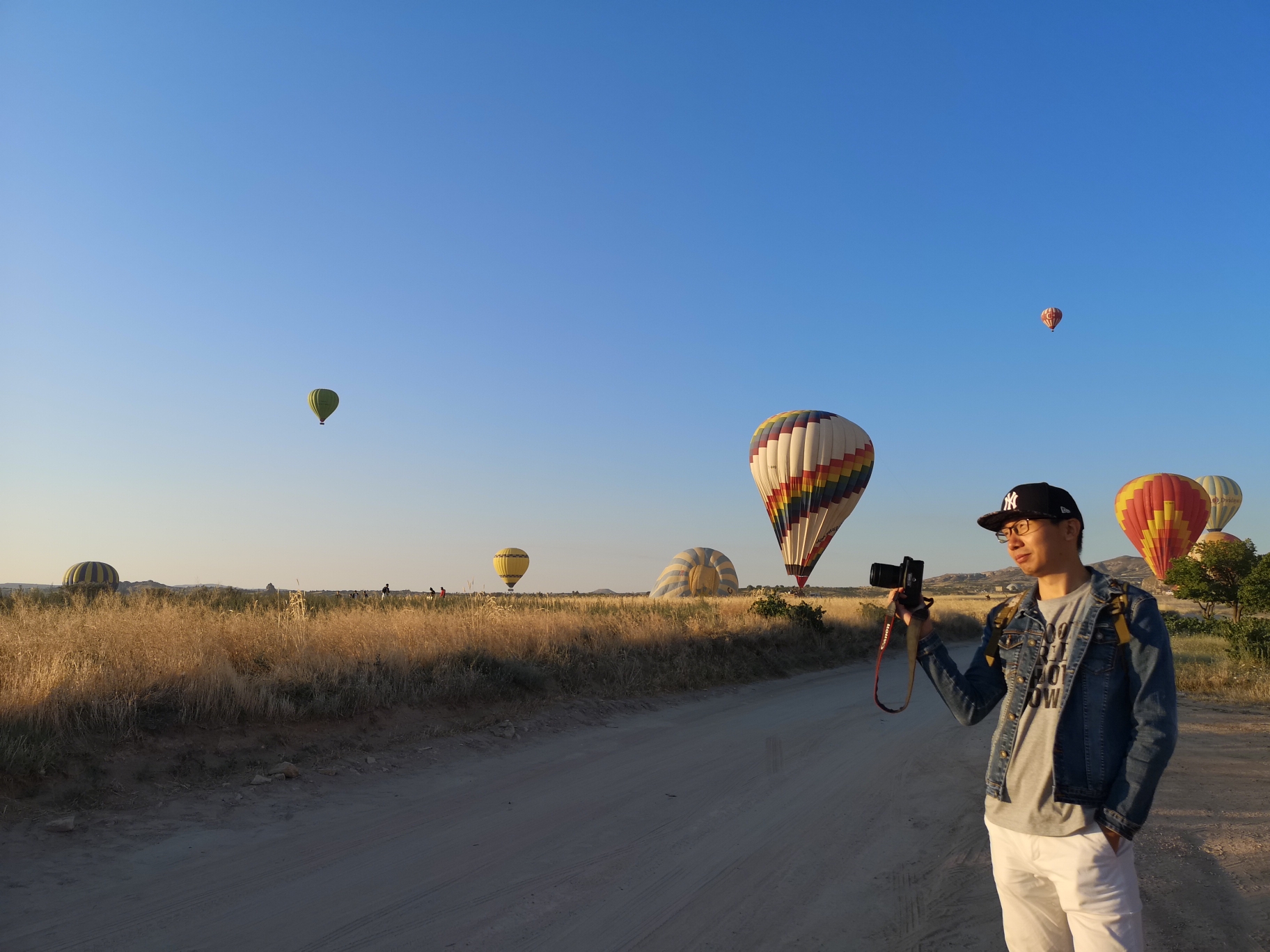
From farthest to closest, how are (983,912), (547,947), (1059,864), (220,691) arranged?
1. (220,691)
2. (983,912)
3. (547,947)
4. (1059,864)

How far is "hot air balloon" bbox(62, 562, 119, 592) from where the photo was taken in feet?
135

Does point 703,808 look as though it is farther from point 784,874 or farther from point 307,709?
point 307,709

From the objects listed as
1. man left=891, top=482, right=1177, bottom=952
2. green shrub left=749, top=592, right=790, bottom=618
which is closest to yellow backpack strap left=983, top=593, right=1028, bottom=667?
man left=891, top=482, right=1177, bottom=952

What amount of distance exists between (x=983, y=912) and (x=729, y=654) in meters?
12.8

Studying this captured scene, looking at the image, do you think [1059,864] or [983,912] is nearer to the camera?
[1059,864]

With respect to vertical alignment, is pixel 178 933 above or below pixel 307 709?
below

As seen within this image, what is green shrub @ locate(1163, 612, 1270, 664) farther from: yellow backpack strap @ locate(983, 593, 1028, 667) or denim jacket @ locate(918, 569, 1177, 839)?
denim jacket @ locate(918, 569, 1177, 839)

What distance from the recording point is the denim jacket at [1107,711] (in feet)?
7.79

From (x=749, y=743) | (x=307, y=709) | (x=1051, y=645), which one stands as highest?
(x=1051, y=645)

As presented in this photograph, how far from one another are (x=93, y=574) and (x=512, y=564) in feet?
88.2

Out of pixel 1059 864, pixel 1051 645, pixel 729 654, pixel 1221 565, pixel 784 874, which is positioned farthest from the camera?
pixel 1221 565

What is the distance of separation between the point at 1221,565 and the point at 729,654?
3041 centimetres

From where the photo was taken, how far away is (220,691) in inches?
293

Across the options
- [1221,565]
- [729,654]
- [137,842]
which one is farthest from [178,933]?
[1221,565]
